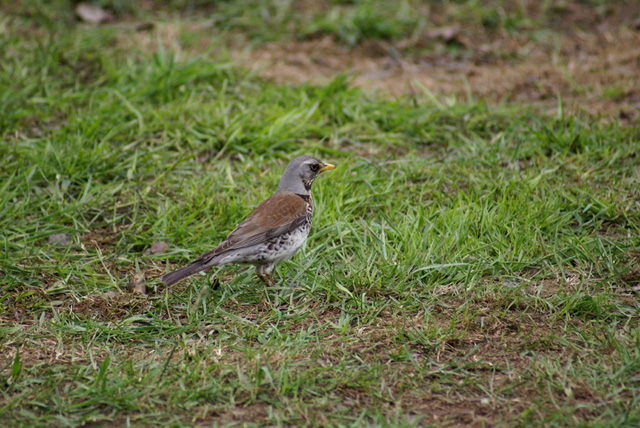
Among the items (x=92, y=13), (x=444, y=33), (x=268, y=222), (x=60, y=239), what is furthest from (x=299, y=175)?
(x=92, y=13)

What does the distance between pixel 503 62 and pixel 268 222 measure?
202 inches

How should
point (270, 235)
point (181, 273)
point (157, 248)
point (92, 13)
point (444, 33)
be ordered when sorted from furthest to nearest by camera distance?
point (92, 13) → point (444, 33) → point (157, 248) → point (270, 235) → point (181, 273)

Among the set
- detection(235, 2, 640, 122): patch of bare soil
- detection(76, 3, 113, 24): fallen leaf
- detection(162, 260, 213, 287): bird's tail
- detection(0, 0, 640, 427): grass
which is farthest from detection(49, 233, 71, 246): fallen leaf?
detection(76, 3, 113, 24): fallen leaf

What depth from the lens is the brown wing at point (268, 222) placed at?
4758 mm

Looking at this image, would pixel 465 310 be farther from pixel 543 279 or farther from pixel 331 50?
pixel 331 50

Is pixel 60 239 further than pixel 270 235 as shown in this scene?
Yes

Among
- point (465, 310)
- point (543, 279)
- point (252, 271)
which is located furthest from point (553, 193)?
point (252, 271)

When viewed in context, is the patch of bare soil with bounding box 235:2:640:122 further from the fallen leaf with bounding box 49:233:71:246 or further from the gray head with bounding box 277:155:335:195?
the fallen leaf with bounding box 49:233:71:246

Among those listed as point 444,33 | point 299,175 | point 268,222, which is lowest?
point 268,222

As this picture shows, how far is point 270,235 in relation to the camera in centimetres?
484

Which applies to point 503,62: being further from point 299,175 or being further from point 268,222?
point 268,222

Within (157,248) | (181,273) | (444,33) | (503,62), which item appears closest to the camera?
(181,273)

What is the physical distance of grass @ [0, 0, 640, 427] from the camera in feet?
12.1

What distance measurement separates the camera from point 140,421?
346cm
